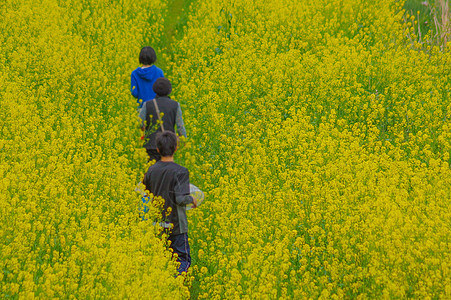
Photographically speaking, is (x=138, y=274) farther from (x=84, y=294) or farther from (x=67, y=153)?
(x=67, y=153)

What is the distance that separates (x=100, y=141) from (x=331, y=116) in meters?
3.36

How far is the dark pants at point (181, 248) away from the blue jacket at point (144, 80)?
8.62 feet

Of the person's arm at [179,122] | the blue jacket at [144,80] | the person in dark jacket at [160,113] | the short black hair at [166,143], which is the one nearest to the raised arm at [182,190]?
the short black hair at [166,143]

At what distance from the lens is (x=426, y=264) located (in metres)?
4.85

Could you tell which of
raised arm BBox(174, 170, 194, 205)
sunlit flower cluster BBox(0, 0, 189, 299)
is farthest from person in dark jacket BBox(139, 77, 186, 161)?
raised arm BBox(174, 170, 194, 205)

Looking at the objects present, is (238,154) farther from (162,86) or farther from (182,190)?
(182,190)

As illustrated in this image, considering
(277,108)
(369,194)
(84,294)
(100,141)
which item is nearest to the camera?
(84,294)

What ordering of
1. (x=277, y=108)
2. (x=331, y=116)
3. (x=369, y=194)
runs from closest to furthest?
(x=369, y=194), (x=331, y=116), (x=277, y=108)

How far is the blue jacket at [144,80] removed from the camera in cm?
754

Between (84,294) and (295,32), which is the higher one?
(295,32)

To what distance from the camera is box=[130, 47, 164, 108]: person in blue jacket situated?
24.7 feet

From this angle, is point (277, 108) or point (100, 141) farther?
point (277, 108)

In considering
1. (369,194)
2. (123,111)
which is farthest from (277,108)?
(369,194)

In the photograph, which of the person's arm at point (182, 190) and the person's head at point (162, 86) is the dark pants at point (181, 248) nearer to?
the person's arm at point (182, 190)
